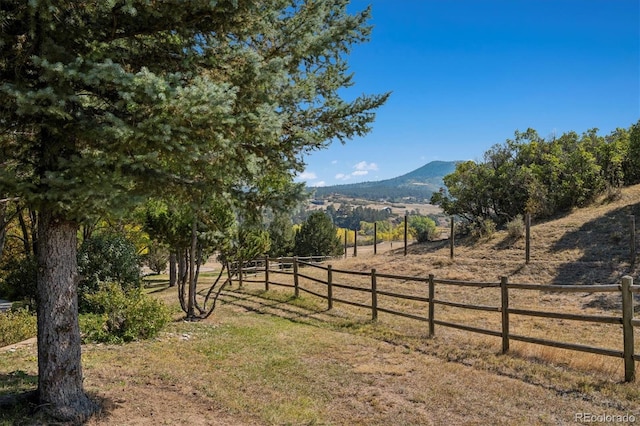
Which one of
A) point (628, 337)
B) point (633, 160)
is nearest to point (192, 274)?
point (628, 337)

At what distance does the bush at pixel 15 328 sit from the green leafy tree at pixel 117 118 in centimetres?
509

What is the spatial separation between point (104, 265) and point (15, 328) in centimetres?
373

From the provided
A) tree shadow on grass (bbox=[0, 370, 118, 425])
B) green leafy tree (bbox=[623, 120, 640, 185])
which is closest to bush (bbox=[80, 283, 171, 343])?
tree shadow on grass (bbox=[0, 370, 118, 425])

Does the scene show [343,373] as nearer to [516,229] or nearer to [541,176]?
[516,229]

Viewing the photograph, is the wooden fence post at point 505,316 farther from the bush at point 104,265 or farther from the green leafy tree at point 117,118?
the bush at point 104,265

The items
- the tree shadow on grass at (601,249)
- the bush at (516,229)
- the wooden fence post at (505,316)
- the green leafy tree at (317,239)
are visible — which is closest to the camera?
the wooden fence post at (505,316)

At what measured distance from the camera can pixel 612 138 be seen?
2598 centimetres

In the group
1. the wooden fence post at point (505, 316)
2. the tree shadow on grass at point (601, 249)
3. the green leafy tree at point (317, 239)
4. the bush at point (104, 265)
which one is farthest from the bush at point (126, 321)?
the green leafy tree at point (317, 239)

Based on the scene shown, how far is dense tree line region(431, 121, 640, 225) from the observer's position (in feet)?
73.7

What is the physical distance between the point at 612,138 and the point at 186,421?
2949cm

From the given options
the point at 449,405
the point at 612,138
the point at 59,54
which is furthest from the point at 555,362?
the point at 612,138

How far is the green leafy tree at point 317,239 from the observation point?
135 feet

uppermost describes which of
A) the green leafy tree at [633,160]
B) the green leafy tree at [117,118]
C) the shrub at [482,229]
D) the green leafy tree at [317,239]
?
the green leafy tree at [633,160]

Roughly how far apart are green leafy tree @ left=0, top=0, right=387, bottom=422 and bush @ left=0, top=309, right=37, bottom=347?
16.7 feet
